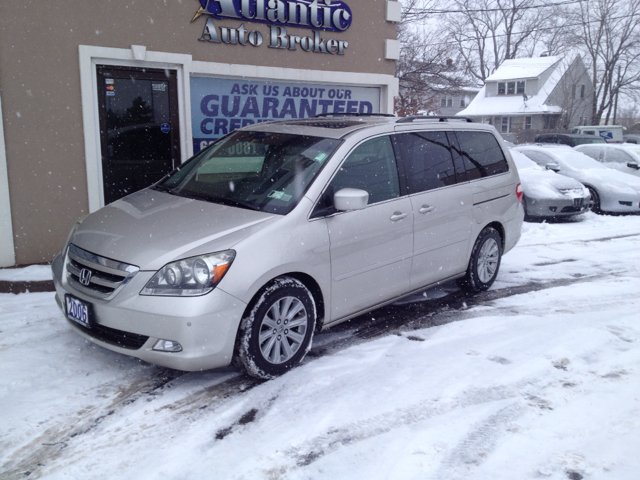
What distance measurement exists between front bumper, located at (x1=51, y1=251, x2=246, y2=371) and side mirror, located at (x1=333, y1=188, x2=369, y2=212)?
108 centimetres

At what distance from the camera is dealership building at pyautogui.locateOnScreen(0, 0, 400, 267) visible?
271 inches

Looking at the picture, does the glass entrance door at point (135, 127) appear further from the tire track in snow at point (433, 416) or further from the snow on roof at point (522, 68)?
the snow on roof at point (522, 68)

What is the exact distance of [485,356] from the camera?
4.50 meters

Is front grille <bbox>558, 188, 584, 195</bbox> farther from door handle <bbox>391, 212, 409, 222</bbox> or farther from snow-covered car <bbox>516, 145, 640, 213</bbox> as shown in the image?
door handle <bbox>391, 212, 409, 222</bbox>

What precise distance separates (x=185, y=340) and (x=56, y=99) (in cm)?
488

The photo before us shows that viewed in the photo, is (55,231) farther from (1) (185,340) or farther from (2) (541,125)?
(2) (541,125)

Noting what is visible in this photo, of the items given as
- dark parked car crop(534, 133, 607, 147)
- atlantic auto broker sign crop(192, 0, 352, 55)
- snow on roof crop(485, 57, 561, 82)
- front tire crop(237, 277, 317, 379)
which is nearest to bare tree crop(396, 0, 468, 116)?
dark parked car crop(534, 133, 607, 147)

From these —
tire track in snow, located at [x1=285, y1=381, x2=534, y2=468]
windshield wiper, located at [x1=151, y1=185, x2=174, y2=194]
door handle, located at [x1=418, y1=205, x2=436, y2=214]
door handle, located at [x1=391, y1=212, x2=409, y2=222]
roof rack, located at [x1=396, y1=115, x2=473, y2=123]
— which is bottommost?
tire track in snow, located at [x1=285, y1=381, x2=534, y2=468]

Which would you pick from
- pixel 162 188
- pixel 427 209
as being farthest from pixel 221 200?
pixel 427 209

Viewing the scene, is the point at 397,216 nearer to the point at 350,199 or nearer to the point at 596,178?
the point at 350,199

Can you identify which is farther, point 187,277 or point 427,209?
point 427,209

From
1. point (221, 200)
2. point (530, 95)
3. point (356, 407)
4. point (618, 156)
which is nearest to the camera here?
point (356, 407)

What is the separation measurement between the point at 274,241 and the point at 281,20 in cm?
598

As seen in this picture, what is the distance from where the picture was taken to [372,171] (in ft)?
15.8
